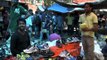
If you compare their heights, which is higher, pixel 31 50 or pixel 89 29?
pixel 89 29

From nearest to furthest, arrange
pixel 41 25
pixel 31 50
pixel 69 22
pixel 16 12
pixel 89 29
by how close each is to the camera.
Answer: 1. pixel 89 29
2. pixel 31 50
3. pixel 16 12
4. pixel 41 25
5. pixel 69 22

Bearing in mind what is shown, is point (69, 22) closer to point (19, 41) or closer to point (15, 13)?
point (15, 13)

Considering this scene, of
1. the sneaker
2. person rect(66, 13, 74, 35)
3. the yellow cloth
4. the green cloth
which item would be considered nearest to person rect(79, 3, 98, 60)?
the yellow cloth

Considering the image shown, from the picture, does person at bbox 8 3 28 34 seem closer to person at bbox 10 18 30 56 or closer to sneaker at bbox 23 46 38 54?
sneaker at bbox 23 46 38 54

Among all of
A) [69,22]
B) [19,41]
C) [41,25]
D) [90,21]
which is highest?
[90,21]

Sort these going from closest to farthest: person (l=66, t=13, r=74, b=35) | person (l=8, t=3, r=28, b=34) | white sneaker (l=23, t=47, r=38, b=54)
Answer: white sneaker (l=23, t=47, r=38, b=54), person (l=8, t=3, r=28, b=34), person (l=66, t=13, r=74, b=35)

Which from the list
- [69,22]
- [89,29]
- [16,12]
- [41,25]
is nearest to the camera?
[89,29]

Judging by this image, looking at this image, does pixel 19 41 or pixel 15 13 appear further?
pixel 15 13

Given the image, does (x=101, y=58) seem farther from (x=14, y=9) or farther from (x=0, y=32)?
(x=0, y=32)

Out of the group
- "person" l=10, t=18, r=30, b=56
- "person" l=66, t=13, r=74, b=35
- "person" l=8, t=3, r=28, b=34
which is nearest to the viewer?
"person" l=10, t=18, r=30, b=56

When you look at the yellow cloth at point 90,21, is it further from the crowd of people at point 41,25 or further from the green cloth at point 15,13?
the green cloth at point 15,13

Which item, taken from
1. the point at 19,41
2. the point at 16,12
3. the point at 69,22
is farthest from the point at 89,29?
the point at 69,22

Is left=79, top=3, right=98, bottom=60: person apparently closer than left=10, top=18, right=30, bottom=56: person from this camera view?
No

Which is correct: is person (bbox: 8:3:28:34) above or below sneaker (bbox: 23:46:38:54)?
above
